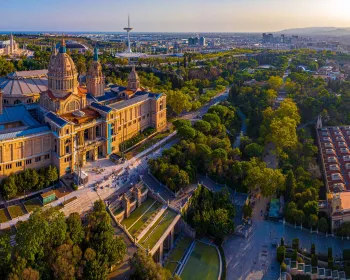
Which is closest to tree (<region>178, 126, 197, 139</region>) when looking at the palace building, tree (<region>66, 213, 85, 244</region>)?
the palace building

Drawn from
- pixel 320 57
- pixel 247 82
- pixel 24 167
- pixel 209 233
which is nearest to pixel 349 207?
pixel 209 233

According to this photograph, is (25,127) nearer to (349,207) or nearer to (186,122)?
(186,122)

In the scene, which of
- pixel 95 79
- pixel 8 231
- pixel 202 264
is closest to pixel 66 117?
pixel 95 79

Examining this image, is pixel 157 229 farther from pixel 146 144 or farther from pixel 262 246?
pixel 146 144

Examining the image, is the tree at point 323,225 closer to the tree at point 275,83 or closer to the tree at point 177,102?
the tree at point 177,102

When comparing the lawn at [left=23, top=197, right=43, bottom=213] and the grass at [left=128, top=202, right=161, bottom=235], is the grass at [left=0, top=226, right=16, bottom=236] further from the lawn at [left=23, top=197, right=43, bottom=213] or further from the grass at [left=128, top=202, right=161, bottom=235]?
the grass at [left=128, top=202, right=161, bottom=235]
